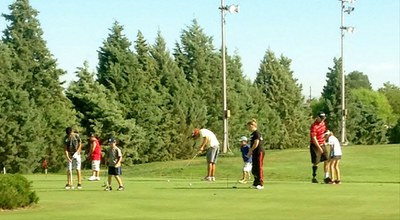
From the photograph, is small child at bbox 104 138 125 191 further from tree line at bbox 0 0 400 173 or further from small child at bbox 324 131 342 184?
tree line at bbox 0 0 400 173

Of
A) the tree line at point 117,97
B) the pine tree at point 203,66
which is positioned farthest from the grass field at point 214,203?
the pine tree at point 203,66

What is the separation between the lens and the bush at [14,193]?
54.2 ft

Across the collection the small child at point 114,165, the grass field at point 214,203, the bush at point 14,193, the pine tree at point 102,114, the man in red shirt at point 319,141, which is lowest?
the grass field at point 214,203

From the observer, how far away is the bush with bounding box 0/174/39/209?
1652 cm

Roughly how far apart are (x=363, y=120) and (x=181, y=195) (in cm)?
6750

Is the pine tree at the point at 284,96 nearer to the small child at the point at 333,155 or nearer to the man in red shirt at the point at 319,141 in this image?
the small child at the point at 333,155

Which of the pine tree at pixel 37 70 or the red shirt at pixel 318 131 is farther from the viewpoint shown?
the pine tree at pixel 37 70

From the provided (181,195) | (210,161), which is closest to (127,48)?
(210,161)

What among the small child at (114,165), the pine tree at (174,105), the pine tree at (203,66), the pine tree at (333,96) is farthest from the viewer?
the pine tree at (333,96)

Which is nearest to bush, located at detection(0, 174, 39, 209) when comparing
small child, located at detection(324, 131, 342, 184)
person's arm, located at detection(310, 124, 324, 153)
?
person's arm, located at detection(310, 124, 324, 153)

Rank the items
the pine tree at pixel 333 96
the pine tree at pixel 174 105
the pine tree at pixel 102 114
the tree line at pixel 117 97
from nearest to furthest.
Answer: the tree line at pixel 117 97, the pine tree at pixel 102 114, the pine tree at pixel 174 105, the pine tree at pixel 333 96

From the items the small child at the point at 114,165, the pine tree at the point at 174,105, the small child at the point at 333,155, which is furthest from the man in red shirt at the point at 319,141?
the pine tree at the point at 174,105

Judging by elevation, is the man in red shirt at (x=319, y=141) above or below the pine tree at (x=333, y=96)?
below

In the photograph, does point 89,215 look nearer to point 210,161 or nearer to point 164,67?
point 210,161
